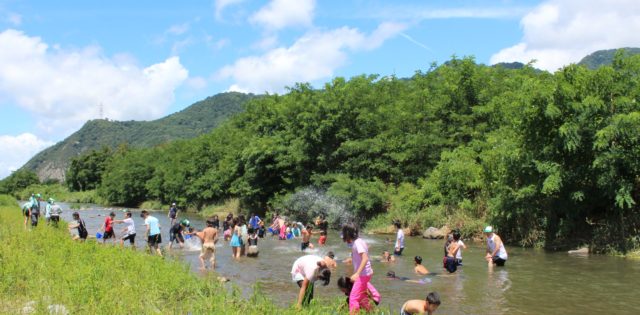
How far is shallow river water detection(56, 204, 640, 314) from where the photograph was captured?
12806 mm

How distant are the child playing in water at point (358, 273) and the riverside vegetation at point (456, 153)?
14.6 meters

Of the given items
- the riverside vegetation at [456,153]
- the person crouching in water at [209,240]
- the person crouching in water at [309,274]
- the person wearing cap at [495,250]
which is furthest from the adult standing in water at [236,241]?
the riverside vegetation at [456,153]

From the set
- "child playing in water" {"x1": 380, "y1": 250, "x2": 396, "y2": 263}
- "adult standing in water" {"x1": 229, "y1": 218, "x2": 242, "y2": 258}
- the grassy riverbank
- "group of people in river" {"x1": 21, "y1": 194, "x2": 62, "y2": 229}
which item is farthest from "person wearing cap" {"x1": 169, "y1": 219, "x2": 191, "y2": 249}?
"child playing in water" {"x1": 380, "y1": 250, "x2": 396, "y2": 263}

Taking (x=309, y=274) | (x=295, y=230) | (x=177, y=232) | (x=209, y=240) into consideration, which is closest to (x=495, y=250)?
(x=209, y=240)

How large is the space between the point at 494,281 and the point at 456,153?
1752cm

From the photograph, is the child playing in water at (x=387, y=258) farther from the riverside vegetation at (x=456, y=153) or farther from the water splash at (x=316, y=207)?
the water splash at (x=316, y=207)

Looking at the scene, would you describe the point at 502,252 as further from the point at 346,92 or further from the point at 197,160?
the point at 197,160

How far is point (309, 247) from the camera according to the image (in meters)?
23.7

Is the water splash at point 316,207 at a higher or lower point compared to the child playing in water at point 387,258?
higher

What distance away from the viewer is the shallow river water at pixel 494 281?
12.8m

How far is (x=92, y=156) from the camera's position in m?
130

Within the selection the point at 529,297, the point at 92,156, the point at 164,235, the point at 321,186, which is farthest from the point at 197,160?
the point at 92,156

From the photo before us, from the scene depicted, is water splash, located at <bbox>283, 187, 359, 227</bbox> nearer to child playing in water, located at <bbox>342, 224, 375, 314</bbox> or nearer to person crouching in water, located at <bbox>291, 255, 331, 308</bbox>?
person crouching in water, located at <bbox>291, 255, 331, 308</bbox>

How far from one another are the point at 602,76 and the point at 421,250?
34.5 ft
